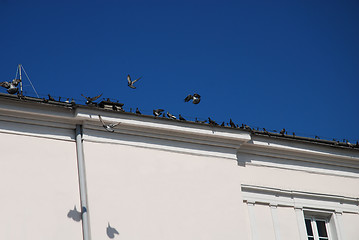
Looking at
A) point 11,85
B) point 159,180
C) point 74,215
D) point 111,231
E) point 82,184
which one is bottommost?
point 111,231

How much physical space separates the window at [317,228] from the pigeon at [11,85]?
7.80 m

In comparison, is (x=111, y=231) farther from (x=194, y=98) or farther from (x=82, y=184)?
(x=194, y=98)

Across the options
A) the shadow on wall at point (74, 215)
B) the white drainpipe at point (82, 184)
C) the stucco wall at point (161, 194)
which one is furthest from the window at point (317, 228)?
the shadow on wall at point (74, 215)

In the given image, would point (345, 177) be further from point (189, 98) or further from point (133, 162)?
point (133, 162)

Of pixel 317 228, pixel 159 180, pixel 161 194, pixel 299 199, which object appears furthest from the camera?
pixel 317 228

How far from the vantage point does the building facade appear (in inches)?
737

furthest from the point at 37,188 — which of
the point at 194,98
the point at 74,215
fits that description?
the point at 194,98

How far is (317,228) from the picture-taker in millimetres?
21750

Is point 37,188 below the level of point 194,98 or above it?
below

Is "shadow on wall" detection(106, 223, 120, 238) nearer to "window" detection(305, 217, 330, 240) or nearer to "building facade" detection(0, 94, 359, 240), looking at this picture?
"building facade" detection(0, 94, 359, 240)

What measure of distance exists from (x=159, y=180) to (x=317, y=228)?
4.44m

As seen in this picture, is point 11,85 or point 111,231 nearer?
point 111,231

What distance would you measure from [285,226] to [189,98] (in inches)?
159

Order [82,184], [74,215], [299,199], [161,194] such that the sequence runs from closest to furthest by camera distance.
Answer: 1. [74,215]
2. [82,184]
3. [161,194]
4. [299,199]
